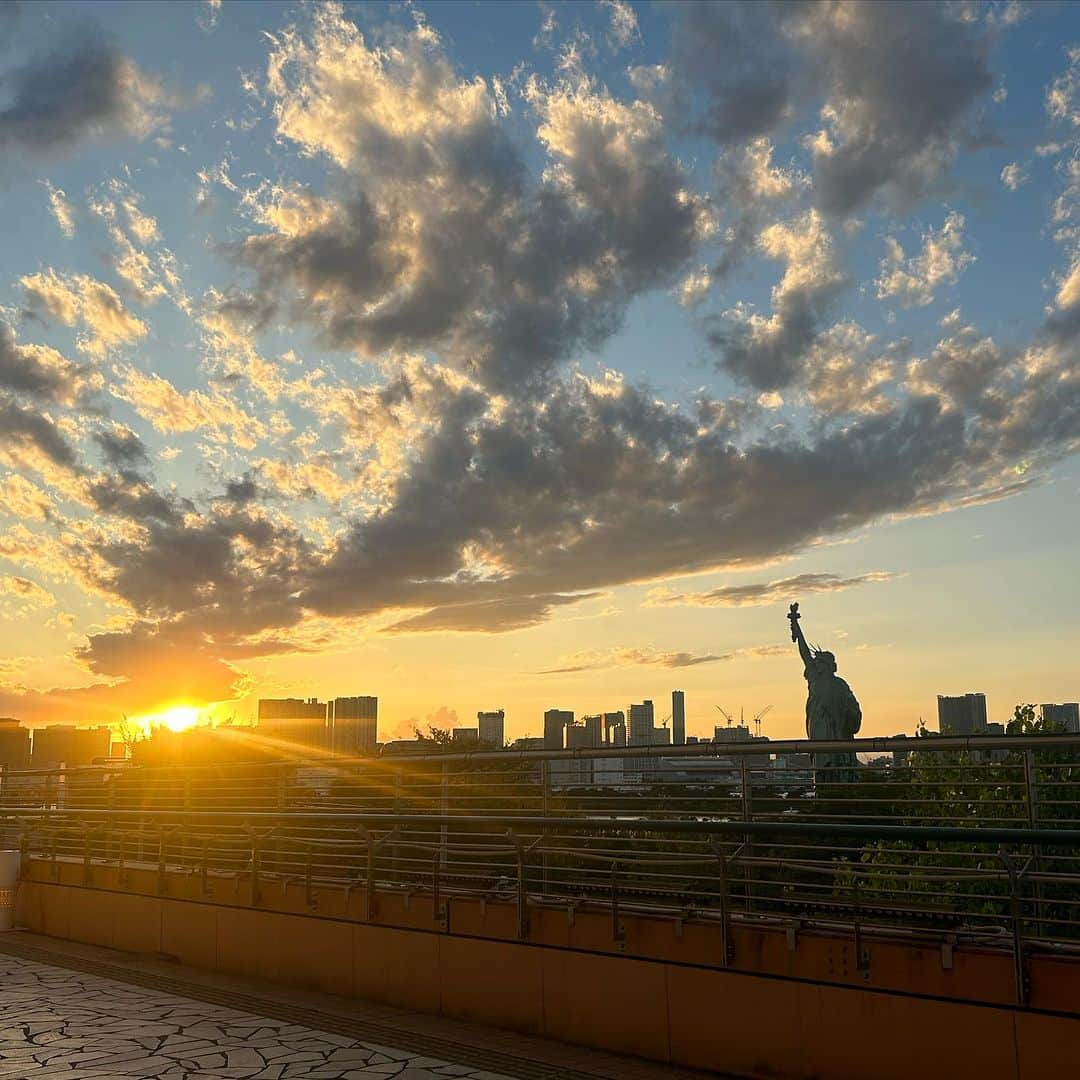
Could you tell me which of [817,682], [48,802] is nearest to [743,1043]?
[48,802]

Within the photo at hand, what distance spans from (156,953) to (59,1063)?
5930 mm

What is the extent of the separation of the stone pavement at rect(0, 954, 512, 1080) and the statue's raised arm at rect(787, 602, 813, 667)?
22208 millimetres

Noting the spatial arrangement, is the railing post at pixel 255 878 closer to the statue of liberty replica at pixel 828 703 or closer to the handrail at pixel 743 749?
the handrail at pixel 743 749

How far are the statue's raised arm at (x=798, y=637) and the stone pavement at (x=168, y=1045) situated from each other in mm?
22208

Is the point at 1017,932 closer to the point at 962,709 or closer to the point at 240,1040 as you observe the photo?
the point at 240,1040

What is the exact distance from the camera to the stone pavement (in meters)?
8.39

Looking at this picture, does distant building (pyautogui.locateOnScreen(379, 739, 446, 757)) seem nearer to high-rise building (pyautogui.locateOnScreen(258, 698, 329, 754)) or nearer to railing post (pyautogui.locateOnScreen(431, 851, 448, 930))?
railing post (pyautogui.locateOnScreen(431, 851, 448, 930))

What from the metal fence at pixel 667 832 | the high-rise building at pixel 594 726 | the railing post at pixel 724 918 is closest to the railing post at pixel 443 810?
the metal fence at pixel 667 832

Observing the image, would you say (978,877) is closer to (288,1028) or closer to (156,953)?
(288,1028)

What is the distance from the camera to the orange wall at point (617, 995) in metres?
6.90

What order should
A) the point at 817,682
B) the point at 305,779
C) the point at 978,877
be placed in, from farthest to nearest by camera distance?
the point at 817,682 < the point at 305,779 < the point at 978,877

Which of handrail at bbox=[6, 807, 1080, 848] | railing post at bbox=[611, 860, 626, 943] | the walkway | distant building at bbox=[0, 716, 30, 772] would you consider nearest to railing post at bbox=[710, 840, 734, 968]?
handrail at bbox=[6, 807, 1080, 848]

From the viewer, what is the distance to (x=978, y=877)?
283 inches

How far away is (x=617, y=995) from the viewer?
28.8 feet
